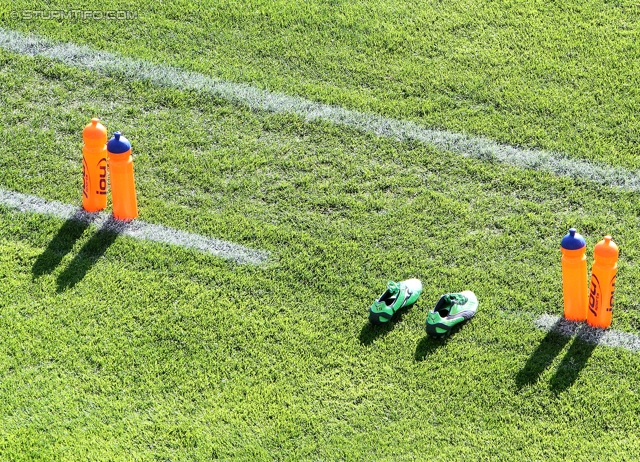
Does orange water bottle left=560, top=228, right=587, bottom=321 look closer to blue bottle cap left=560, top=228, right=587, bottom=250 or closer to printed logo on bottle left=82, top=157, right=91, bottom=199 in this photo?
blue bottle cap left=560, top=228, right=587, bottom=250

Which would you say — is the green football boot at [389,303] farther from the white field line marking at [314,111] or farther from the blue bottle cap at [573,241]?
the white field line marking at [314,111]

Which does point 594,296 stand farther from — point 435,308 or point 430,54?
point 430,54

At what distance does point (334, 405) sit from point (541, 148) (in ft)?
9.73

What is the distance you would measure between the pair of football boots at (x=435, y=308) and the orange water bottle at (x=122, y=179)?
1912mm

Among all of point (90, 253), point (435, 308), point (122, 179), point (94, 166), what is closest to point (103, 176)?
point (94, 166)

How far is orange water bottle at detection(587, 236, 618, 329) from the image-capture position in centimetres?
589

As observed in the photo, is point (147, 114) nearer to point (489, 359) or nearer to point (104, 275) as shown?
point (104, 275)

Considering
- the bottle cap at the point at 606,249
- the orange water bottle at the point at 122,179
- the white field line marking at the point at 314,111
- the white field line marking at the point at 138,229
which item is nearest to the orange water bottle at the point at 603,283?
the bottle cap at the point at 606,249

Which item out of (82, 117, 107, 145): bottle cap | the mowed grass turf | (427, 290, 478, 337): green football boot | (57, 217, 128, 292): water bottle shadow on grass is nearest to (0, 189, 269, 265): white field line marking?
(57, 217, 128, 292): water bottle shadow on grass

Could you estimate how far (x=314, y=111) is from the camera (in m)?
8.10

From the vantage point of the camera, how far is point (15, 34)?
350 inches

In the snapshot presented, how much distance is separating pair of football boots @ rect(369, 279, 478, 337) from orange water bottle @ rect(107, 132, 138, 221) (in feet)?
6.27

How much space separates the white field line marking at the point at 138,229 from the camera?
6809 mm

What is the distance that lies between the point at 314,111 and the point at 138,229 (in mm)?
1905
